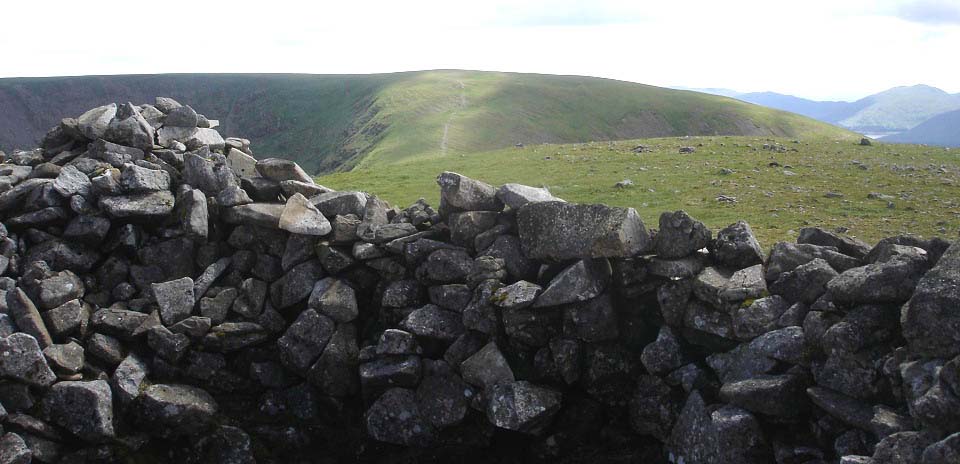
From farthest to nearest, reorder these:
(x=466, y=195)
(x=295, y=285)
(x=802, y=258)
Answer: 1. (x=295, y=285)
2. (x=466, y=195)
3. (x=802, y=258)

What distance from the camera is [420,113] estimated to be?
120 meters

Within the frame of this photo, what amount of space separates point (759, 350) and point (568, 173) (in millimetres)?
23130

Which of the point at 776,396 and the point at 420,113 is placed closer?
the point at 776,396

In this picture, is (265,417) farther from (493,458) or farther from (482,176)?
(482,176)

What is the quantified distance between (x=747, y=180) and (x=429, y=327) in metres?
20.3

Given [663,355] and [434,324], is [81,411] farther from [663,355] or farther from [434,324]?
[663,355]

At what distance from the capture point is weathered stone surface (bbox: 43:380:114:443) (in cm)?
1405

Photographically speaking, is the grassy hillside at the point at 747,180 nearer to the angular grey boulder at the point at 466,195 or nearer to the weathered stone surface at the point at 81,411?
the angular grey boulder at the point at 466,195

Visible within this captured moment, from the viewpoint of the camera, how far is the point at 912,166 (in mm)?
34125

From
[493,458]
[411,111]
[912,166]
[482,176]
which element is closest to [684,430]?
[493,458]

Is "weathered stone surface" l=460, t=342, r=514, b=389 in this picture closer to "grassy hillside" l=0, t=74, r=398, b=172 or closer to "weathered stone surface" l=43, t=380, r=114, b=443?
"weathered stone surface" l=43, t=380, r=114, b=443

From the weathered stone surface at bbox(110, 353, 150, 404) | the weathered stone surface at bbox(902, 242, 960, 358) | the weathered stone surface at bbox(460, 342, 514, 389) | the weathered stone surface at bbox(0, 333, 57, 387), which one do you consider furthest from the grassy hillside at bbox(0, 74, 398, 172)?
the weathered stone surface at bbox(902, 242, 960, 358)

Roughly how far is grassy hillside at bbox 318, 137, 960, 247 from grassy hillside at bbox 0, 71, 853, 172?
37661mm

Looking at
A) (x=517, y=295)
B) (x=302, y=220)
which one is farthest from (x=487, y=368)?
(x=302, y=220)
